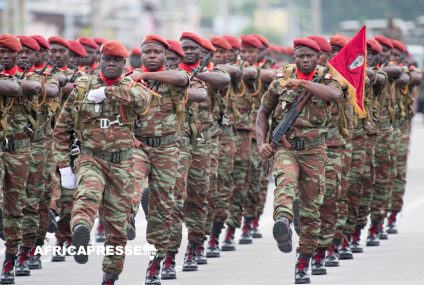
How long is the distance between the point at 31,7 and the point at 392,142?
62.4m

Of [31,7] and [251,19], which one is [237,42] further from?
[251,19]

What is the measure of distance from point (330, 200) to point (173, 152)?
166cm

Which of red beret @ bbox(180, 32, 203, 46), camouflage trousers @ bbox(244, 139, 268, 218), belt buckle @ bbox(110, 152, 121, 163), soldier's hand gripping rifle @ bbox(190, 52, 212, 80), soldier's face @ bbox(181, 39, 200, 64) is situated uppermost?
red beret @ bbox(180, 32, 203, 46)

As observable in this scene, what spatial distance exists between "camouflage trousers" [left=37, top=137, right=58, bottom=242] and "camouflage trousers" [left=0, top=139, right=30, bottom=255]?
1.30m

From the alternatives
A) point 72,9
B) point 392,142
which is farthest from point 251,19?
point 392,142

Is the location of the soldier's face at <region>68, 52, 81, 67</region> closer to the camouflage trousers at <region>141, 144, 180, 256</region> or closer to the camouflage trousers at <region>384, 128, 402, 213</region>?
the camouflage trousers at <region>384, 128, 402, 213</region>

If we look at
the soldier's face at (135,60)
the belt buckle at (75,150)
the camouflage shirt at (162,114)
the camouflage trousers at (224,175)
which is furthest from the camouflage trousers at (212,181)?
the soldier's face at (135,60)

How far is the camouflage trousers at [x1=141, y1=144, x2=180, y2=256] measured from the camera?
46.5 feet

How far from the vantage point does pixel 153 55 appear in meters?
14.4

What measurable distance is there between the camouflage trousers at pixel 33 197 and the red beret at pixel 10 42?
1.20 metres

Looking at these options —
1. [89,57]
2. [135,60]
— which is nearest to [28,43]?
[89,57]

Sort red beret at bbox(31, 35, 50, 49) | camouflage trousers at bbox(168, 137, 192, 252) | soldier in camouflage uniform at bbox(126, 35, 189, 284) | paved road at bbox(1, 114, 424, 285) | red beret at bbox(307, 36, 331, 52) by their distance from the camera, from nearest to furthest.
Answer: soldier in camouflage uniform at bbox(126, 35, 189, 284)
paved road at bbox(1, 114, 424, 285)
camouflage trousers at bbox(168, 137, 192, 252)
red beret at bbox(307, 36, 331, 52)
red beret at bbox(31, 35, 50, 49)

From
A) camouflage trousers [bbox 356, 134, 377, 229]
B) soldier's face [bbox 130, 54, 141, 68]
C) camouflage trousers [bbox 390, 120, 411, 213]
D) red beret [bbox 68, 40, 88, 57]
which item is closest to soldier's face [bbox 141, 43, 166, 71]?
red beret [bbox 68, 40, 88, 57]

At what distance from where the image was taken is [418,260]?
1616 cm
